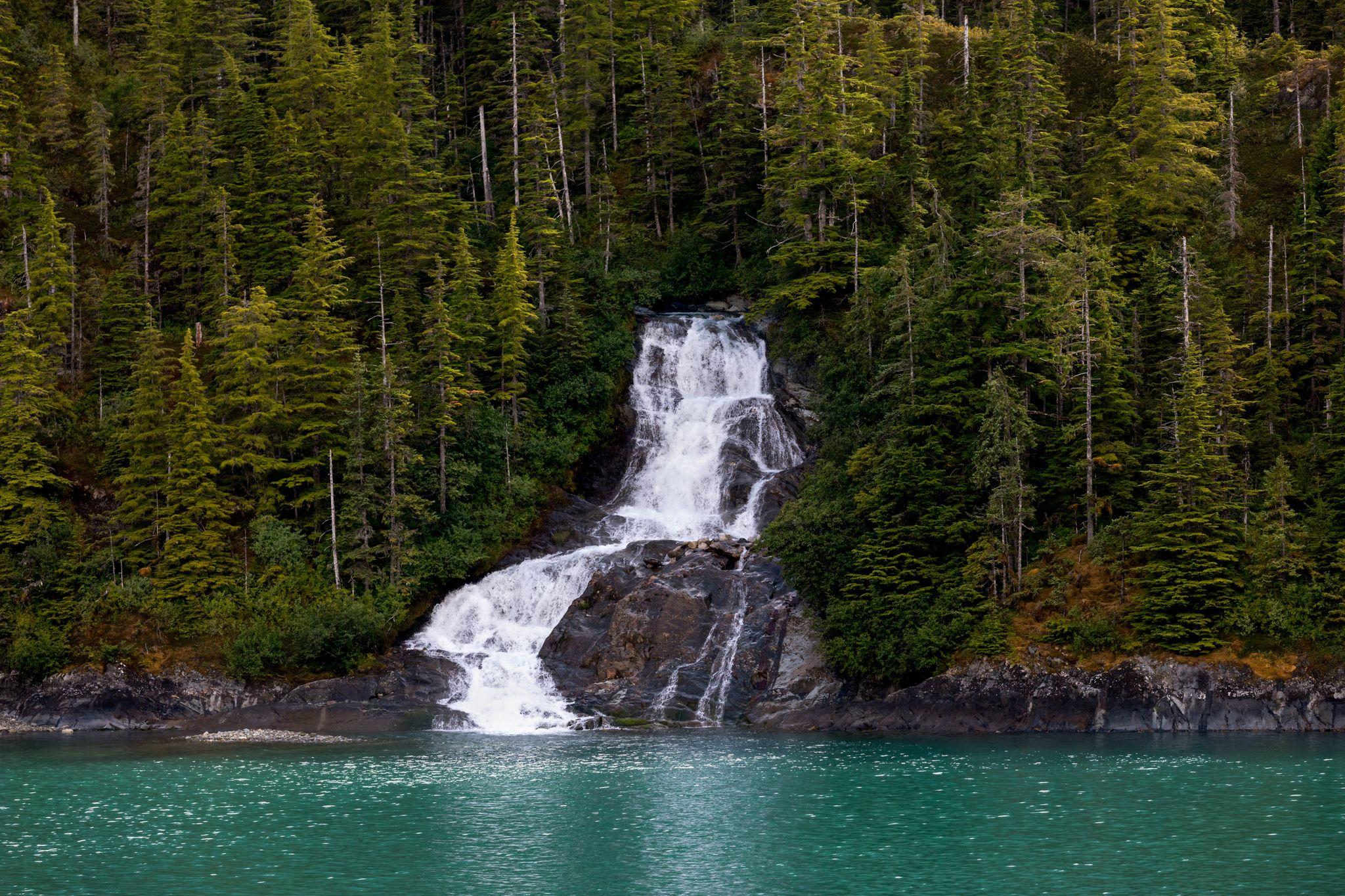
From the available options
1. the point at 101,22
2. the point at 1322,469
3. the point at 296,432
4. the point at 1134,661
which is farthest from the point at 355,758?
the point at 101,22

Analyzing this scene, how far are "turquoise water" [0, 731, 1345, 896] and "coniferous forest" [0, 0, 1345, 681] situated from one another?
838 centimetres

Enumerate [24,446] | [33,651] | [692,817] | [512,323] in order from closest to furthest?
[692,817], [33,651], [24,446], [512,323]

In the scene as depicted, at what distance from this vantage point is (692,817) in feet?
101

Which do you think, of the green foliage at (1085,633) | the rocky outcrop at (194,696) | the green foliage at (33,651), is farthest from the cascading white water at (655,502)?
the green foliage at (33,651)

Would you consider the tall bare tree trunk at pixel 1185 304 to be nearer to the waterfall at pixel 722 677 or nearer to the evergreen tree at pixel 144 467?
the waterfall at pixel 722 677

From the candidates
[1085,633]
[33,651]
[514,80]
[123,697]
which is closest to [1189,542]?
[1085,633]

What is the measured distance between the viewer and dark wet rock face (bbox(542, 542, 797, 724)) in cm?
4859

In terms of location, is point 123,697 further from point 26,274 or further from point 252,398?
point 26,274

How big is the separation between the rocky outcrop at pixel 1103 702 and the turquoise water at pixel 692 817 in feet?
4.36

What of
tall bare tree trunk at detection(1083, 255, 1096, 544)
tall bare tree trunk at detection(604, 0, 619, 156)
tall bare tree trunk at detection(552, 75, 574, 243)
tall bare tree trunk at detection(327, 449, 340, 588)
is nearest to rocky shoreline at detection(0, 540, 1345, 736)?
tall bare tree trunk at detection(327, 449, 340, 588)

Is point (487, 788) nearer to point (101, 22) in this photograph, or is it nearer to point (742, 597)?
point (742, 597)

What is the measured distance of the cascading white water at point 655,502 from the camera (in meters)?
50.4

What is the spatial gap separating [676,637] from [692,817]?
19.6 metres

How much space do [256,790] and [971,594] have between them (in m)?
25.9
